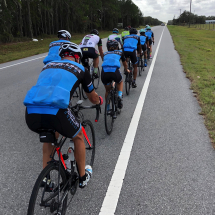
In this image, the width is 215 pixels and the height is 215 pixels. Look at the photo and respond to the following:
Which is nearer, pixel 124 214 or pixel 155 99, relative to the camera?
pixel 124 214

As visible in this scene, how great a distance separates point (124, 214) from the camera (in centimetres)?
251

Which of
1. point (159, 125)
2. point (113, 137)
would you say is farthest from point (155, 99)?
point (113, 137)

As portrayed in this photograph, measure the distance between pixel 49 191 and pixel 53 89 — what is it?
1080 millimetres

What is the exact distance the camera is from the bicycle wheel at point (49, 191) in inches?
81.8

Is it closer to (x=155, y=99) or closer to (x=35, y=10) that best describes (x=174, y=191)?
(x=155, y=99)

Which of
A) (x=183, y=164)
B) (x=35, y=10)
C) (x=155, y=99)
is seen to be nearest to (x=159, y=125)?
(x=183, y=164)

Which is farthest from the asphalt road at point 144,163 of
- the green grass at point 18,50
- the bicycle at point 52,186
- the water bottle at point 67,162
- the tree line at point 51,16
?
the tree line at point 51,16

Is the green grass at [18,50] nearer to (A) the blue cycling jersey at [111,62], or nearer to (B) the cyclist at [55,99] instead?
(A) the blue cycling jersey at [111,62]

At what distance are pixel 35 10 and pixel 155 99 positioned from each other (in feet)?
150

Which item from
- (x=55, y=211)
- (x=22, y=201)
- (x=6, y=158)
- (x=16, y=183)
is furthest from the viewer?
(x=6, y=158)

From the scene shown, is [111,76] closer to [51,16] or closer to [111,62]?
[111,62]

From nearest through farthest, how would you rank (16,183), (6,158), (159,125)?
(16,183) → (6,158) → (159,125)

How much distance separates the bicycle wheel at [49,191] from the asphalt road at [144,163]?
0.40 m

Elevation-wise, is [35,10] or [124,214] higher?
[35,10]
